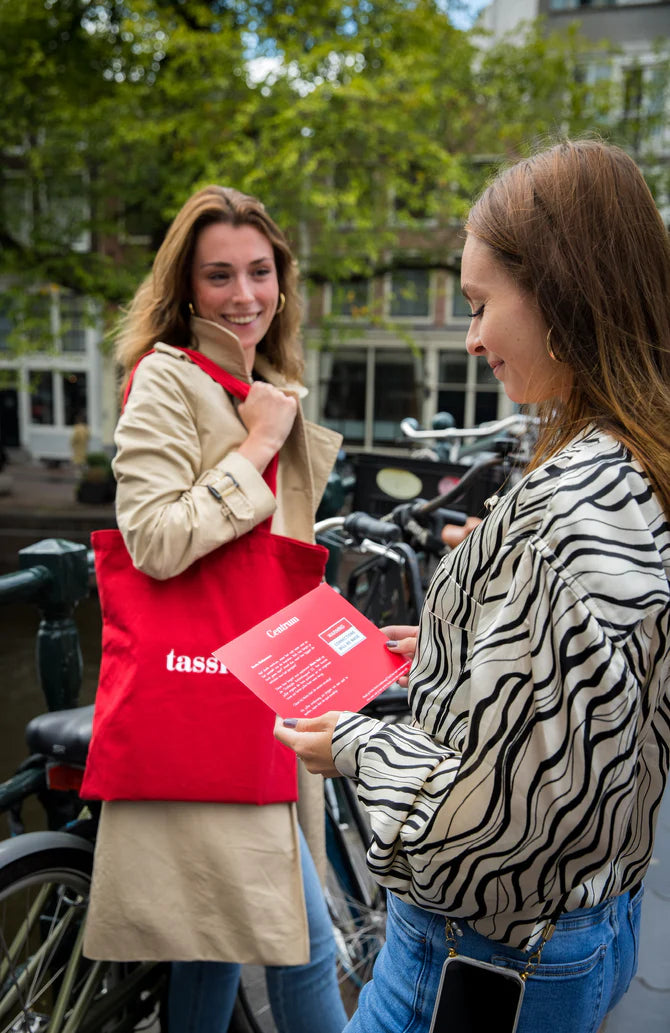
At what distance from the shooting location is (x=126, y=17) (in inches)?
445

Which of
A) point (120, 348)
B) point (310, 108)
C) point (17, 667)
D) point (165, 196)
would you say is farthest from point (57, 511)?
point (120, 348)

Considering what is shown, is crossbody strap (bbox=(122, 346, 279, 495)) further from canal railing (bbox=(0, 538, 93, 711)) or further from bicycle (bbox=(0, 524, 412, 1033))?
bicycle (bbox=(0, 524, 412, 1033))

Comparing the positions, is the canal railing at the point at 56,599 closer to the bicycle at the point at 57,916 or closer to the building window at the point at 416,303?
the bicycle at the point at 57,916

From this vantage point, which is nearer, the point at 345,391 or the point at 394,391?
the point at 394,391

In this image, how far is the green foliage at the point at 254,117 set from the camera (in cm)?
976

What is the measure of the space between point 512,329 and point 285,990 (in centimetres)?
139

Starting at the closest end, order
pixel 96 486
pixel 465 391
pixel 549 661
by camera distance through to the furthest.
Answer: pixel 549 661 → pixel 96 486 → pixel 465 391

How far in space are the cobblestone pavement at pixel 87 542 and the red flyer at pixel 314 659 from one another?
4.42 ft

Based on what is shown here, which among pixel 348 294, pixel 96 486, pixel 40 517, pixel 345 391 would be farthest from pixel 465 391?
pixel 40 517

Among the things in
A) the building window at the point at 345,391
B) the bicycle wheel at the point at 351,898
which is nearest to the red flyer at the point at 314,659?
the bicycle wheel at the point at 351,898

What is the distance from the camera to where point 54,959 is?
172 centimetres

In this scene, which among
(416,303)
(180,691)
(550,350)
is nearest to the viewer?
(550,350)

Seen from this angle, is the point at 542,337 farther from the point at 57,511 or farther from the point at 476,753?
the point at 57,511

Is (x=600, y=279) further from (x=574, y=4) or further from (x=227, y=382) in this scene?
(x=574, y=4)
